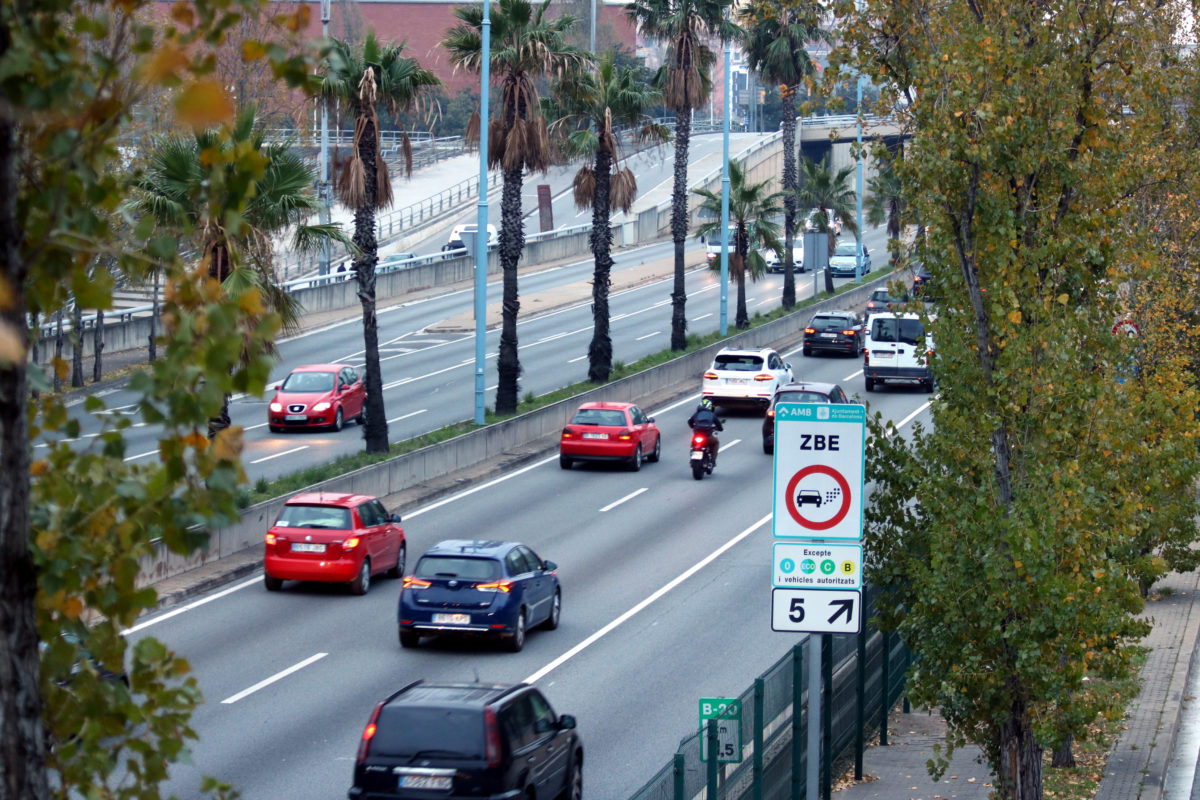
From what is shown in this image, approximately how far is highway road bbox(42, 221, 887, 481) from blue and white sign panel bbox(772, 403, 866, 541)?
17.6m

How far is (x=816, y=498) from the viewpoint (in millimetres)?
10164

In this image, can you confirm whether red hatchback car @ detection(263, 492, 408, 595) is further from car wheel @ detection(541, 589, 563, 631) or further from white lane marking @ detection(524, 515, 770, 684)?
white lane marking @ detection(524, 515, 770, 684)

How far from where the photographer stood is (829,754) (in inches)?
544

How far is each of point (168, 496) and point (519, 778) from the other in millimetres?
8505

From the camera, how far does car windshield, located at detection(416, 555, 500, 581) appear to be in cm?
1895

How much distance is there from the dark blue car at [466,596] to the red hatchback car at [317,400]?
17.0 m

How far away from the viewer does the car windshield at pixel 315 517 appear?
857 inches

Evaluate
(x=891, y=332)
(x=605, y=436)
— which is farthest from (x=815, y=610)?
(x=891, y=332)

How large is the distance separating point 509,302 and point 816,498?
2578cm

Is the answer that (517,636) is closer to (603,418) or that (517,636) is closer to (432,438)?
(432,438)

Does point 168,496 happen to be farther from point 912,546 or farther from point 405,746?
point 912,546

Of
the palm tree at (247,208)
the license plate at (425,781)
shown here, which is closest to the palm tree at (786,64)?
the palm tree at (247,208)

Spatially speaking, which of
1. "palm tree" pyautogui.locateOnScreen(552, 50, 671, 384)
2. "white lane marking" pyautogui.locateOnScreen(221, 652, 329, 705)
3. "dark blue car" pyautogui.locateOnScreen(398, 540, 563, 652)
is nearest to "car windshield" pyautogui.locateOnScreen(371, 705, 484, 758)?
"white lane marking" pyautogui.locateOnScreen(221, 652, 329, 705)

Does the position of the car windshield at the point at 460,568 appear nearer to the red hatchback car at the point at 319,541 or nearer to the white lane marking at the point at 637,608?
the white lane marking at the point at 637,608
